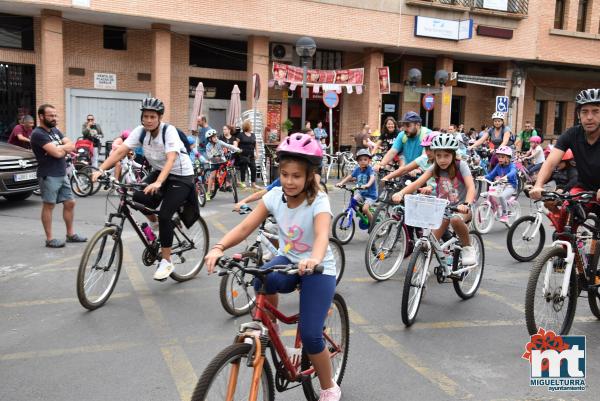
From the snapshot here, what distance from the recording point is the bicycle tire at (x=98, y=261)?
535 cm

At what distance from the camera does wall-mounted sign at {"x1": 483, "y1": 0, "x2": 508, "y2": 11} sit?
2795cm

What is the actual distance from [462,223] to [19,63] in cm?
2010

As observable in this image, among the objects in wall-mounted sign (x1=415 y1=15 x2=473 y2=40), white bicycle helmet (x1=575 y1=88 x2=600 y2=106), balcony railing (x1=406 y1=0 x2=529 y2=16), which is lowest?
white bicycle helmet (x1=575 y1=88 x2=600 y2=106)

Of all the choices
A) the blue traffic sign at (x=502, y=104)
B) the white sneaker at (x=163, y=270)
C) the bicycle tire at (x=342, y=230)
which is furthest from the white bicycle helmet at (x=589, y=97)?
the blue traffic sign at (x=502, y=104)

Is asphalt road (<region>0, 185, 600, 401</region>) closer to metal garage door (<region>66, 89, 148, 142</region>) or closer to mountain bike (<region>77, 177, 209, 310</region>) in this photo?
mountain bike (<region>77, 177, 209, 310</region>)

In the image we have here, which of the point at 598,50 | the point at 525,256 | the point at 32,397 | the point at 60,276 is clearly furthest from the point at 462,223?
the point at 598,50

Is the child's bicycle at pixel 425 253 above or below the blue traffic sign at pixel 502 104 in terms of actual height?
below

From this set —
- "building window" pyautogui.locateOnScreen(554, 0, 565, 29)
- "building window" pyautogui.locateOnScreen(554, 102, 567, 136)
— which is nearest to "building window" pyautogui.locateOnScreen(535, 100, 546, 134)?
"building window" pyautogui.locateOnScreen(554, 102, 567, 136)

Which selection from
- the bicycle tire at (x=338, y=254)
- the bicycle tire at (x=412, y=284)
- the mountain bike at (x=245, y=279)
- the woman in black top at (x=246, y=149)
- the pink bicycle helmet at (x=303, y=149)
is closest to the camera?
the pink bicycle helmet at (x=303, y=149)

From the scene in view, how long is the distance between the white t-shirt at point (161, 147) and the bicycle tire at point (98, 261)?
1.01m

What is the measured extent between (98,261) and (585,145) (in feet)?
15.1

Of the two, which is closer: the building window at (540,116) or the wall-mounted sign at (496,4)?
the wall-mounted sign at (496,4)

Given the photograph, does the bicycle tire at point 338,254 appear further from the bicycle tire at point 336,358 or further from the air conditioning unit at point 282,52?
the air conditioning unit at point 282,52

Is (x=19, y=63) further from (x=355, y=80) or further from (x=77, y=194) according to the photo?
(x=355, y=80)
